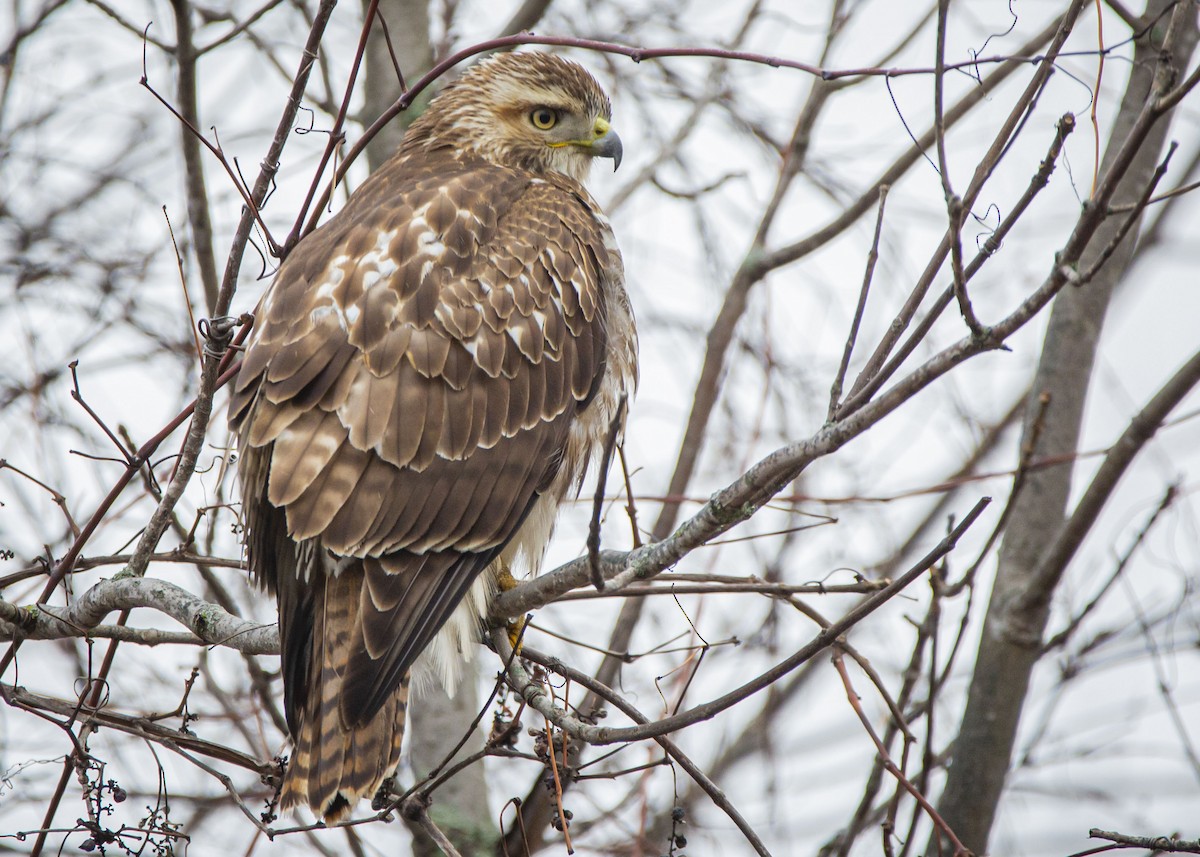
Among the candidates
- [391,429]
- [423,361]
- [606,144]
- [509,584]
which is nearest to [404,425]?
[391,429]

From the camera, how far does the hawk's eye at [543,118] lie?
15.2ft

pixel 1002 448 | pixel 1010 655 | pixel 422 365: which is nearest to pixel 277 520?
pixel 422 365

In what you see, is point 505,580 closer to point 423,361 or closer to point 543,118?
point 423,361

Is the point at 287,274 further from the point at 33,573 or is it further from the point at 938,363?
the point at 938,363

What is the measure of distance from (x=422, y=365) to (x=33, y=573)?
1.15 meters

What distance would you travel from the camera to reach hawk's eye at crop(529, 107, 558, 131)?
464cm

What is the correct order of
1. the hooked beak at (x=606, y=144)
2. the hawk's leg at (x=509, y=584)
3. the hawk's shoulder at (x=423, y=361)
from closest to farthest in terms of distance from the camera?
the hawk's shoulder at (x=423, y=361), the hawk's leg at (x=509, y=584), the hooked beak at (x=606, y=144)

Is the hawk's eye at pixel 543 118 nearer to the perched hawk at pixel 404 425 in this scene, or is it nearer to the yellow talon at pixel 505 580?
the perched hawk at pixel 404 425

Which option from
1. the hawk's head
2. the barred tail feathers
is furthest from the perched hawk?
the hawk's head

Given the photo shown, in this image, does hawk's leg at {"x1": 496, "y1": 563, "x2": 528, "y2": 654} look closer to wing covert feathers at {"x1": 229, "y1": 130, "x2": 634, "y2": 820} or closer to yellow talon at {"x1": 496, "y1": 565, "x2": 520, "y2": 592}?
yellow talon at {"x1": 496, "y1": 565, "x2": 520, "y2": 592}

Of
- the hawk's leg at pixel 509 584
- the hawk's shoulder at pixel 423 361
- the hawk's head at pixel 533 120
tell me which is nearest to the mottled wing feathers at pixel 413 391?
the hawk's shoulder at pixel 423 361

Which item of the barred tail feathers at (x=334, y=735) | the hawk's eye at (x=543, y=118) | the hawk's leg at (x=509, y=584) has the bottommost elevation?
Result: the barred tail feathers at (x=334, y=735)

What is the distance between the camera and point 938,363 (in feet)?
6.61

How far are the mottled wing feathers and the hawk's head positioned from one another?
760 mm
